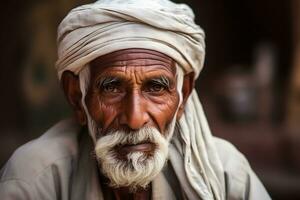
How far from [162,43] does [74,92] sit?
14.5 inches

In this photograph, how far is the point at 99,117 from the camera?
3117mm

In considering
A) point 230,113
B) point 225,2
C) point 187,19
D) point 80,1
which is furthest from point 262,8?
point 187,19

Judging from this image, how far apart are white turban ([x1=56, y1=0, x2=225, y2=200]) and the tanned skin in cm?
4

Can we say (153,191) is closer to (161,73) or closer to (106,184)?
(106,184)

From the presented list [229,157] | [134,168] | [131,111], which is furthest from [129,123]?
[229,157]

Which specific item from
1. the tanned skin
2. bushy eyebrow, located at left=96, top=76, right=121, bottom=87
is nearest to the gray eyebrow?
the tanned skin

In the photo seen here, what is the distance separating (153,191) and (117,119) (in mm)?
301

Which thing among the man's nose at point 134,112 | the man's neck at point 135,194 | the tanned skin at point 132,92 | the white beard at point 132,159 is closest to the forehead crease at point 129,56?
the tanned skin at point 132,92

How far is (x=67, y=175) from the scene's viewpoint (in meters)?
3.20

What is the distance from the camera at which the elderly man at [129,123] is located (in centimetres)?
305

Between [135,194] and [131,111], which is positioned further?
[135,194]

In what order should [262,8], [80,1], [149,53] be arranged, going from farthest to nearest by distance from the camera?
1. [262,8]
2. [80,1]
3. [149,53]

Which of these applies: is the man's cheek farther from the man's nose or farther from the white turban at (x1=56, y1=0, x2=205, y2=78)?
the white turban at (x1=56, y1=0, x2=205, y2=78)

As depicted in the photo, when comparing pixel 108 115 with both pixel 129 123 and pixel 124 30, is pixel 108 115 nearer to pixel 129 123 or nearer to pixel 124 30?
pixel 129 123
